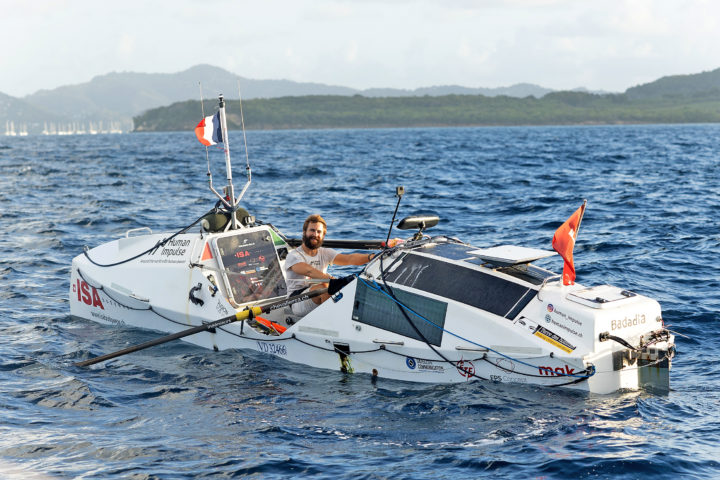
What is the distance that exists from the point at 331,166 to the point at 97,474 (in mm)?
44083

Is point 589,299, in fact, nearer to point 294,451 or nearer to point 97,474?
point 294,451

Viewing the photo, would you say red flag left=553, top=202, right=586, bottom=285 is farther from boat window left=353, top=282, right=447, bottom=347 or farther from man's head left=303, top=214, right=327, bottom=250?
man's head left=303, top=214, right=327, bottom=250

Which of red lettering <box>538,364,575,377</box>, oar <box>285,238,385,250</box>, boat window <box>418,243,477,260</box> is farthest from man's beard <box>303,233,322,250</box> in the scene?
red lettering <box>538,364,575,377</box>

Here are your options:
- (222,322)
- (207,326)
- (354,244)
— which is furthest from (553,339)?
(207,326)

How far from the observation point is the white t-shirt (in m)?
12.5

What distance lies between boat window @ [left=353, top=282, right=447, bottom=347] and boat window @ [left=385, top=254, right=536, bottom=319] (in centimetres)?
19

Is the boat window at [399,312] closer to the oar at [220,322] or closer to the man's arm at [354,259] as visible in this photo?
the oar at [220,322]

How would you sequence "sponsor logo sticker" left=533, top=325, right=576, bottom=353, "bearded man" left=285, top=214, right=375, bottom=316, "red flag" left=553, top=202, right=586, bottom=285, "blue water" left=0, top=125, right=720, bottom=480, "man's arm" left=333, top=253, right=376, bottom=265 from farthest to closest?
1. "bearded man" left=285, top=214, right=375, bottom=316
2. "man's arm" left=333, top=253, right=376, bottom=265
3. "red flag" left=553, top=202, right=586, bottom=285
4. "sponsor logo sticker" left=533, top=325, right=576, bottom=353
5. "blue water" left=0, top=125, right=720, bottom=480

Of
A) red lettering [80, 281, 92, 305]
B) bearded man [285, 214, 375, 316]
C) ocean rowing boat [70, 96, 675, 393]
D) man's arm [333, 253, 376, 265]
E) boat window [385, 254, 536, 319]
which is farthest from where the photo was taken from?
red lettering [80, 281, 92, 305]

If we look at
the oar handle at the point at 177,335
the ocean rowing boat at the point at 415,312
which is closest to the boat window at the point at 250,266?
the ocean rowing boat at the point at 415,312

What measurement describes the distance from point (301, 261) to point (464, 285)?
3.14m

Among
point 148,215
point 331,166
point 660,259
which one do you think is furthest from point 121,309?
point 331,166

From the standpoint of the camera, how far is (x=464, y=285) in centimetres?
1043

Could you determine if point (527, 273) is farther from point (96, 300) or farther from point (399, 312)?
point (96, 300)
